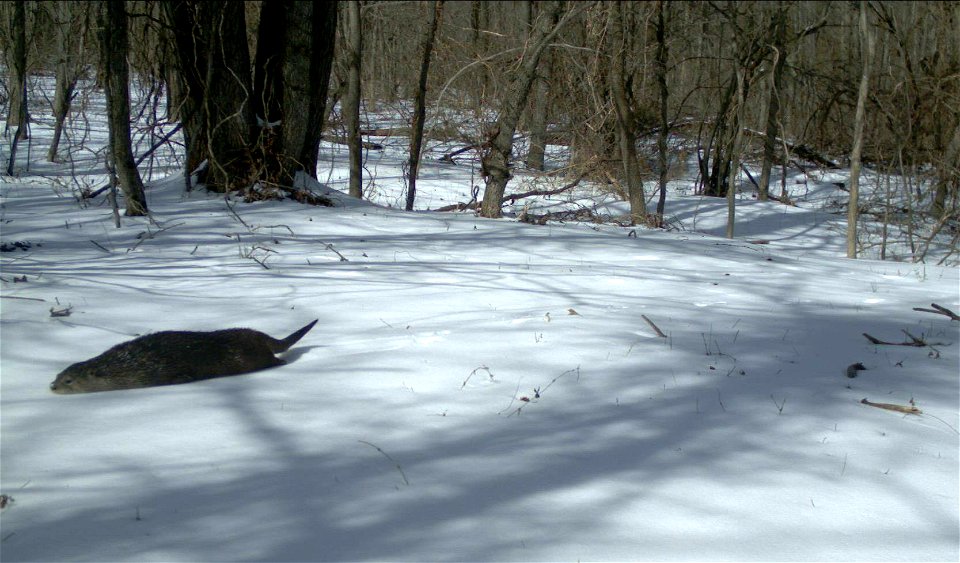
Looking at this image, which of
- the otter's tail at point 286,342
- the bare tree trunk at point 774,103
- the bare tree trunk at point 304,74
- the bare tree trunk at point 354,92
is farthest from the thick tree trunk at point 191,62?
the bare tree trunk at point 774,103

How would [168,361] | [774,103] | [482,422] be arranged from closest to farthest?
[482,422] → [168,361] → [774,103]

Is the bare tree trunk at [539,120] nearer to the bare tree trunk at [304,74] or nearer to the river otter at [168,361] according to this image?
the bare tree trunk at [304,74]

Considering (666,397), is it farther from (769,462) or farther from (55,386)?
(55,386)

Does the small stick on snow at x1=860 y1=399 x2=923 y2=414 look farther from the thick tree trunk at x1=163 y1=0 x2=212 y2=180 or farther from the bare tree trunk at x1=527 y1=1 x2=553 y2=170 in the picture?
the bare tree trunk at x1=527 y1=1 x2=553 y2=170

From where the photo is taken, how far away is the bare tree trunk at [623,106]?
11.7 m

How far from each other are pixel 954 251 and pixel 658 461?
8896 millimetres

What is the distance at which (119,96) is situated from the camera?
7.36m

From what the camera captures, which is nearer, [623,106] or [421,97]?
[623,106]

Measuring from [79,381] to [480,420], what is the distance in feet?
5.79

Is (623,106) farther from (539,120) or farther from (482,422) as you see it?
(482,422)

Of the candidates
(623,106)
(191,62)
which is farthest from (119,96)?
(623,106)

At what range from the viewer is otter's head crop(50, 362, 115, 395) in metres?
3.43

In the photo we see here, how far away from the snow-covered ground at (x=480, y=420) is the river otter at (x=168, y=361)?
8 cm

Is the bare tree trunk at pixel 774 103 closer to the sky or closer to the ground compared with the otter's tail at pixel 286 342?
closer to the sky
